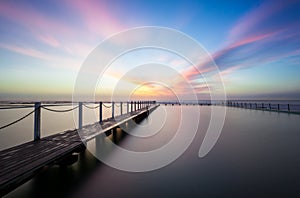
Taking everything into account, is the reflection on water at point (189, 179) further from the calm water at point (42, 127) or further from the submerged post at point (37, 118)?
the calm water at point (42, 127)

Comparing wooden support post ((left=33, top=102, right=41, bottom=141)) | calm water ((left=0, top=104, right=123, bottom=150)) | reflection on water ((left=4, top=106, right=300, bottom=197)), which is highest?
wooden support post ((left=33, top=102, right=41, bottom=141))

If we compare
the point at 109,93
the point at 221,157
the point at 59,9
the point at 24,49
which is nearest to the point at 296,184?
the point at 221,157

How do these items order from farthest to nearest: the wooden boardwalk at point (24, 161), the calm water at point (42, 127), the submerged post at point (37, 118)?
the calm water at point (42, 127) < the submerged post at point (37, 118) < the wooden boardwalk at point (24, 161)

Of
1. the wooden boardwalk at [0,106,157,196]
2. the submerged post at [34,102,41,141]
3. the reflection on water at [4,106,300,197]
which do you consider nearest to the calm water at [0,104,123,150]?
the submerged post at [34,102,41,141]

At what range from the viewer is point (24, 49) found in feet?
28.2

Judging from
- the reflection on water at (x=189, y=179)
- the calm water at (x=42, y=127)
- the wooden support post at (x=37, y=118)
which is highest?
the wooden support post at (x=37, y=118)

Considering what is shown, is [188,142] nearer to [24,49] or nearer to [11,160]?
[11,160]

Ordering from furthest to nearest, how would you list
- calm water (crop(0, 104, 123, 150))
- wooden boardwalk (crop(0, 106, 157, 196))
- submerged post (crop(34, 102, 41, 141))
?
calm water (crop(0, 104, 123, 150))
submerged post (crop(34, 102, 41, 141))
wooden boardwalk (crop(0, 106, 157, 196))

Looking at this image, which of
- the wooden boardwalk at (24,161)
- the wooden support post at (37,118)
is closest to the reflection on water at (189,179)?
the wooden boardwalk at (24,161)

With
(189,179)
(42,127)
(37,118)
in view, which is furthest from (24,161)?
(42,127)

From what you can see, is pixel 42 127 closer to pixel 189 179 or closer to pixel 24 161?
pixel 24 161

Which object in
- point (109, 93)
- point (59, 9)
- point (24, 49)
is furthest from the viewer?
point (109, 93)

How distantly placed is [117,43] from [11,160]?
9811 millimetres

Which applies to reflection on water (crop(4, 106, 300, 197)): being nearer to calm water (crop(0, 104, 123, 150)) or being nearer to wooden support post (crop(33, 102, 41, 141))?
wooden support post (crop(33, 102, 41, 141))
